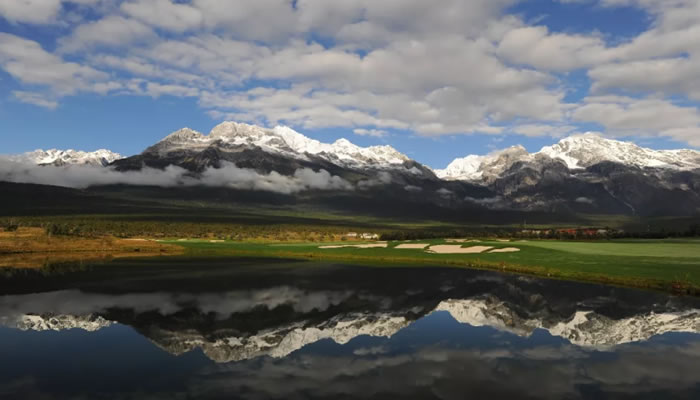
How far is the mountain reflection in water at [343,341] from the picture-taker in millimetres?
23172

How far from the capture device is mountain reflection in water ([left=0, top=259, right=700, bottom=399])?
23172mm

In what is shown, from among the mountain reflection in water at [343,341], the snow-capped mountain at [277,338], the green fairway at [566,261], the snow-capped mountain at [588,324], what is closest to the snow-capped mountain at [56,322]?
the mountain reflection in water at [343,341]

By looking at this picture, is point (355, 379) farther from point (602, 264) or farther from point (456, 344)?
point (602, 264)

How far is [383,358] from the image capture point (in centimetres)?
2819

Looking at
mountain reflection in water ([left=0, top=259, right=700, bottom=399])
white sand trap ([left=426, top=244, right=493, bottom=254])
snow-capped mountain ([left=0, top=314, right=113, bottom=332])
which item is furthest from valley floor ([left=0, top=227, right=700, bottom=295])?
snow-capped mountain ([left=0, top=314, right=113, bottom=332])

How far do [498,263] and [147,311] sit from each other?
59.7 meters

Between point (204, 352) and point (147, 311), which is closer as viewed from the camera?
point (204, 352)

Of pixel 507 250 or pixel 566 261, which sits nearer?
pixel 566 261

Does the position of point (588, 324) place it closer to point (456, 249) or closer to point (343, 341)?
point (343, 341)

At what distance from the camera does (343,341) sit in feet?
105

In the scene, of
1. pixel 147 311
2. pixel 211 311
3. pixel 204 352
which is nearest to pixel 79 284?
pixel 147 311

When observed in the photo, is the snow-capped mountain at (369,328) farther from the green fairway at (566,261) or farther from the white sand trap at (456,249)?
the white sand trap at (456,249)

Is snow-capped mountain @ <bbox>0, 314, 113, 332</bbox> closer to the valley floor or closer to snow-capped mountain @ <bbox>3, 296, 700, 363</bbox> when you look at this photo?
snow-capped mountain @ <bbox>3, 296, 700, 363</bbox>

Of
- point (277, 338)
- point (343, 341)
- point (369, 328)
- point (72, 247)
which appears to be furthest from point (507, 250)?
point (72, 247)
